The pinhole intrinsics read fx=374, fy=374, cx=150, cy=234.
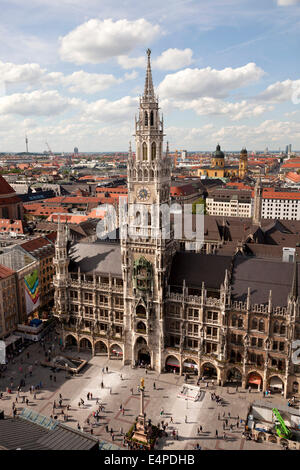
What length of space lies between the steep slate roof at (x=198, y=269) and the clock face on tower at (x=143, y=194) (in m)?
14.7

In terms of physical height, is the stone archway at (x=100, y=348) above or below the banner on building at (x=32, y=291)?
below

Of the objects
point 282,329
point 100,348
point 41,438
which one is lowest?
point 100,348

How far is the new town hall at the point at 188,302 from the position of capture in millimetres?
70438

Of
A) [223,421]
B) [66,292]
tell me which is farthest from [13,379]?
[223,421]

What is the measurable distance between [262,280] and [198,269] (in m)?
12.9

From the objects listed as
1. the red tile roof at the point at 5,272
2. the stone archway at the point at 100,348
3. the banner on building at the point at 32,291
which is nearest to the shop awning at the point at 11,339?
the banner on building at the point at 32,291

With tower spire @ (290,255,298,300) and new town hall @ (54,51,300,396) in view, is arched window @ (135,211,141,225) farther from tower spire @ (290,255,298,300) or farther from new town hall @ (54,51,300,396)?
tower spire @ (290,255,298,300)

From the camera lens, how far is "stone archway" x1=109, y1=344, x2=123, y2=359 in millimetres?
84875

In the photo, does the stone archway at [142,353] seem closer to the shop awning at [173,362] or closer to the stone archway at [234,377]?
the shop awning at [173,362]

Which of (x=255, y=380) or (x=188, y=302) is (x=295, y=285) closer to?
(x=188, y=302)

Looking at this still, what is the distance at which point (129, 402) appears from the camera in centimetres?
7050

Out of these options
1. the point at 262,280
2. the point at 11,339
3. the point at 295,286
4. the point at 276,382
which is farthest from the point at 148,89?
the point at 11,339

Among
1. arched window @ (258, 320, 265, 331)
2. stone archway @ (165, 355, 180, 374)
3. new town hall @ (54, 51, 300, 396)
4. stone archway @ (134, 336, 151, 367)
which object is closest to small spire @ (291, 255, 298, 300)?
new town hall @ (54, 51, 300, 396)

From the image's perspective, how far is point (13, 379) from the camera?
7788 centimetres
